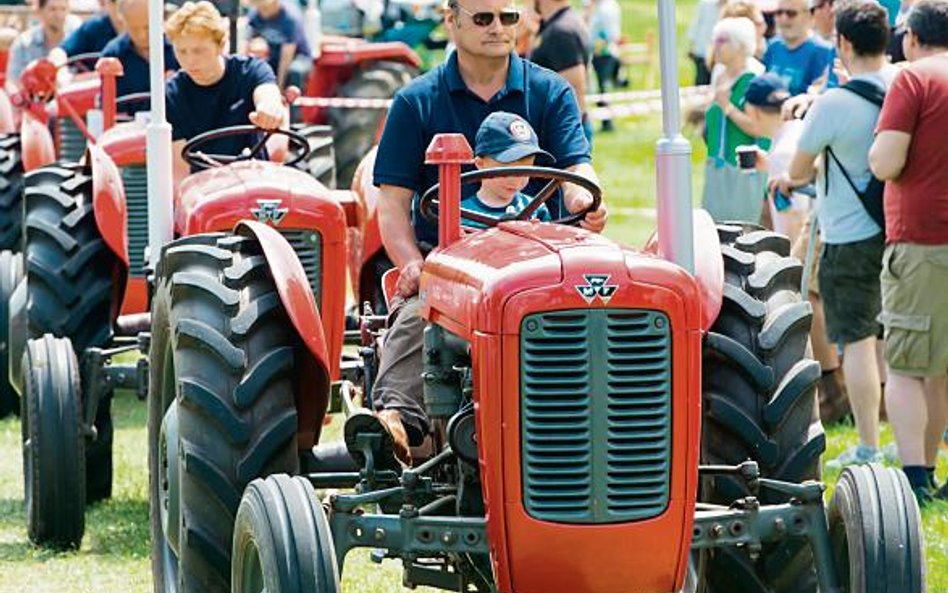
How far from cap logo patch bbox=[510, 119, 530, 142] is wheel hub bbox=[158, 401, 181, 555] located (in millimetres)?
1331

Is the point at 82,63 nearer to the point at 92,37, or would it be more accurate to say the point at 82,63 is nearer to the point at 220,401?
the point at 92,37

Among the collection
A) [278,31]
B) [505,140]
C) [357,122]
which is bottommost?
[357,122]

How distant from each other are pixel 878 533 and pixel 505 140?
5.36 ft

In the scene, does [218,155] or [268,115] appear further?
[218,155]

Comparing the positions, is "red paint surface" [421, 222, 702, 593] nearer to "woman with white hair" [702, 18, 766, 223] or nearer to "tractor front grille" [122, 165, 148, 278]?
"tractor front grille" [122, 165, 148, 278]

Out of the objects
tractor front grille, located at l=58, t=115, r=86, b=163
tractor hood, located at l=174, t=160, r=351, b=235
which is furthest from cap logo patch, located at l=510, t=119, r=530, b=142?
tractor front grille, located at l=58, t=115, r=86, b=163

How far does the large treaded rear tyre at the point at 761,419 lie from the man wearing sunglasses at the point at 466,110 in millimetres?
808

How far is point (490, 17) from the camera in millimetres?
6699

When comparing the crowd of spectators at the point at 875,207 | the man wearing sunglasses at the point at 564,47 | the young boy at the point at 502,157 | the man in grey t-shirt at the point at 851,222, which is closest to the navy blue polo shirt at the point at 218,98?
the crowd of spectators at the point at 875,207

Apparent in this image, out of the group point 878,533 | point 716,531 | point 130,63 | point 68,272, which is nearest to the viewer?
point 878,533

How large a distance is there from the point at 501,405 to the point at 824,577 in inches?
39.9

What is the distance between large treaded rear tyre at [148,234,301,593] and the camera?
615 centimetres

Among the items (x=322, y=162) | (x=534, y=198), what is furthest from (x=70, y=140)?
(x=534, y=198)

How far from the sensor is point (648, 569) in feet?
17.0
